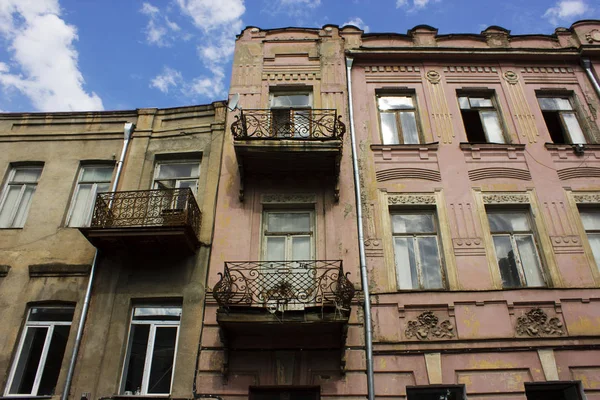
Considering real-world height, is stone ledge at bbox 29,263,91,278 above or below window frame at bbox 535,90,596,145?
below

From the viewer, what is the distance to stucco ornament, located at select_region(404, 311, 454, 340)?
785 centimetres

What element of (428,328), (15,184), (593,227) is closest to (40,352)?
(15,184)

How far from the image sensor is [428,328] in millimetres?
7922

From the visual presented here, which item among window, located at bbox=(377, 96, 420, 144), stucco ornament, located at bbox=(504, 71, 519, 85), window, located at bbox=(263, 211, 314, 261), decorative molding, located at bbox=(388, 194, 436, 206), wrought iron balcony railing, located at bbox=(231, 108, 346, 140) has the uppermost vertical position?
stucco ornament, located at bbox=(504, 71, 519, 85)

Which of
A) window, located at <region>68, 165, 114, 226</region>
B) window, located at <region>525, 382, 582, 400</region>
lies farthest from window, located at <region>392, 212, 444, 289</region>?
window, located at <region>68, 165, 114, 226</region>

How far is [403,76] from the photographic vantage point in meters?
11.3

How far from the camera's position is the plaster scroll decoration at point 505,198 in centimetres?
932

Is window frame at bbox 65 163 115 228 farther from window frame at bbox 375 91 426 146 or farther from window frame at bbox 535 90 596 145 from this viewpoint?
window frame at bbox 535 90 596 145

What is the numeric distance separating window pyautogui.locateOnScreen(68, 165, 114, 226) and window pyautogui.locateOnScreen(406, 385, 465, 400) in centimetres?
718

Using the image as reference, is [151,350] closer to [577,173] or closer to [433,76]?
[433,76]

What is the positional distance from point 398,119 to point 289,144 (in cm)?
313

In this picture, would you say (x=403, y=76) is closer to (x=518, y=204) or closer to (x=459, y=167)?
(x=459, y=167)

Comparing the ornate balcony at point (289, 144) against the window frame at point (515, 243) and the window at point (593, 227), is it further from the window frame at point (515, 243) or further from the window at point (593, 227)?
the window at point (593, 227)

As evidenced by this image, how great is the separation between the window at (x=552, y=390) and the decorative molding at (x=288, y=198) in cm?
497
